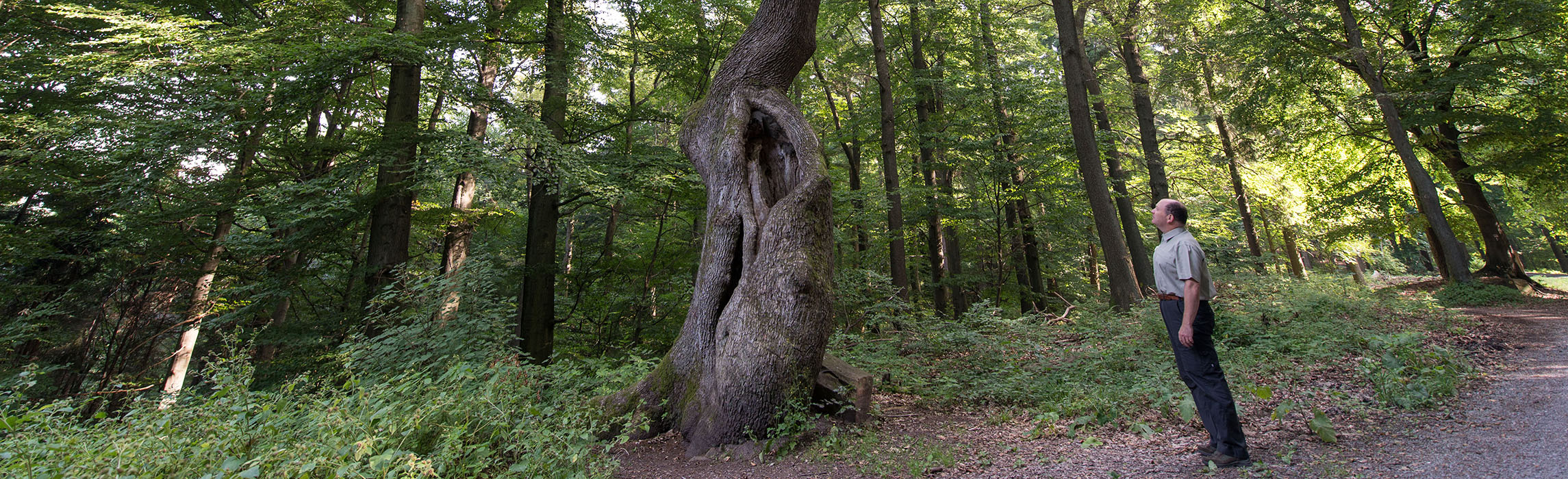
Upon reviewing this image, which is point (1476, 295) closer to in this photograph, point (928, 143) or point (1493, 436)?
point (928, 143)

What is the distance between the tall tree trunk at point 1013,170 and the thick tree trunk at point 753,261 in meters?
8.52

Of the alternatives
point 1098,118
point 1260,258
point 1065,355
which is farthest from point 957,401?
point 1260,258

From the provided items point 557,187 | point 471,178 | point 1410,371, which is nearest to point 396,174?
point 471,178

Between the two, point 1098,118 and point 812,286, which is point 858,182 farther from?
point 812,286

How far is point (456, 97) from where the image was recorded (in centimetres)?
814

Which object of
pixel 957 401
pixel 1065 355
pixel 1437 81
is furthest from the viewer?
pixel 1437 81

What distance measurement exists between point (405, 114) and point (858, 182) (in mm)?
10634

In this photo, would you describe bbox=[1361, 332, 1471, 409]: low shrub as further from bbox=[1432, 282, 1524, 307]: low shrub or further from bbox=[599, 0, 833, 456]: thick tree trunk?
bbox=[1432, 282, 1524, 307]: low shrub

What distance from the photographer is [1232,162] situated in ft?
50.7

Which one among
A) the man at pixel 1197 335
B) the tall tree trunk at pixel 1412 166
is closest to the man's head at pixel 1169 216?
the man at pixel 1197 335

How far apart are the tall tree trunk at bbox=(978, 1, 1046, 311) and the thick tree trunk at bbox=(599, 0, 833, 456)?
8517 mm

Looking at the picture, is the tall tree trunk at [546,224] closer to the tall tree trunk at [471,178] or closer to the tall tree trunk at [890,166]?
the tall tree trunk at [471,178]

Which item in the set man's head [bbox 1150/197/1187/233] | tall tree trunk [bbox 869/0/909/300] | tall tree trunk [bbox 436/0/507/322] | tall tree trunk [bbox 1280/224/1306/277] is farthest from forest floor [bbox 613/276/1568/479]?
tall tree trunk [bbox 1280/224/1306/277]

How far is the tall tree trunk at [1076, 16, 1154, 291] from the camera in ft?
34.6
